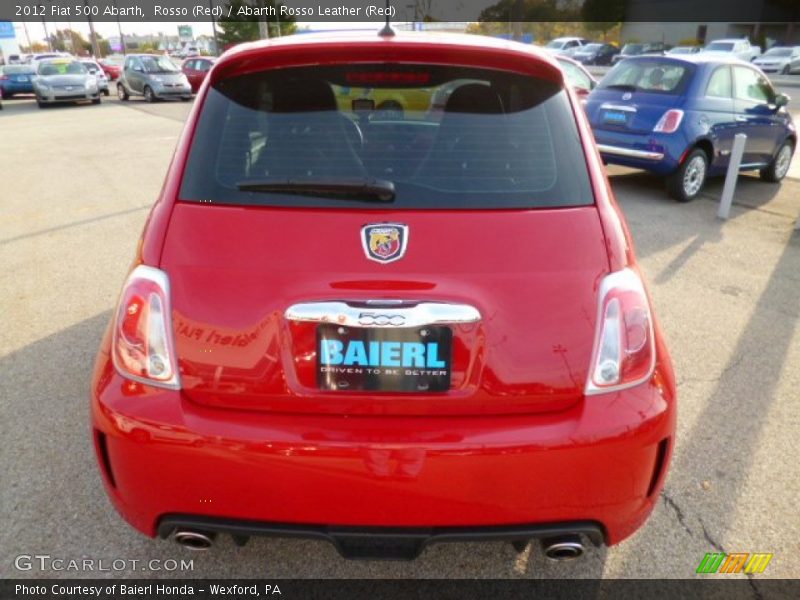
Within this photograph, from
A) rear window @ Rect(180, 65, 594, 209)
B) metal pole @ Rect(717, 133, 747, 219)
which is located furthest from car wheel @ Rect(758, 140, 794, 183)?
rear window @ Rect(180, 65, 594, 209)

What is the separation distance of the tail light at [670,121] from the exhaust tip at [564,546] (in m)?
7.04

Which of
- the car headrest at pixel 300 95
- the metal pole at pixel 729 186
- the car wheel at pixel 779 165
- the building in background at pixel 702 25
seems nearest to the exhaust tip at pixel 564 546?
the car headrest at pixel 300 95

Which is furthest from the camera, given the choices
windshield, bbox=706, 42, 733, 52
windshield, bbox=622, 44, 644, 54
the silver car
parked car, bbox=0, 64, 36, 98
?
windshield, bbox=622, 44, 644, 54

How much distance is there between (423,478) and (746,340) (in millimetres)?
3363

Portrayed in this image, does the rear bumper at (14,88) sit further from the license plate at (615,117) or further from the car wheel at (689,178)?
the car wheel at (689,178)

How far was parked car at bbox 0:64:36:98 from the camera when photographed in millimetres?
26203

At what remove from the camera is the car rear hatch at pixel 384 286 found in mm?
1724

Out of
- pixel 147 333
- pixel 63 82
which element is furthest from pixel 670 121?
pixel 63 82

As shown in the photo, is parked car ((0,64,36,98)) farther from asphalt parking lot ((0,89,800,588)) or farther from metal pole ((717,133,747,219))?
metal pole ((717,133,747,219))

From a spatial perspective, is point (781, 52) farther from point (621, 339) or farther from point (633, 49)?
point (621, 339)

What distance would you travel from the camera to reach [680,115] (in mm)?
7676

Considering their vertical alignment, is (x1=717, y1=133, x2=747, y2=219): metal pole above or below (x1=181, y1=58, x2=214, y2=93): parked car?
above

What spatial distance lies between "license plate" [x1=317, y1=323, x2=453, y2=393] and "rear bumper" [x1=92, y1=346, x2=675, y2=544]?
0.32ft

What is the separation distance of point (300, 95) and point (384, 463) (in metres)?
1.21
